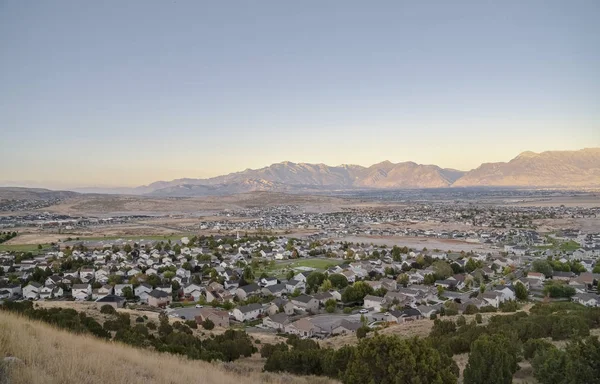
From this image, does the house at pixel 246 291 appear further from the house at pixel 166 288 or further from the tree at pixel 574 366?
the tree at pixel 574 366

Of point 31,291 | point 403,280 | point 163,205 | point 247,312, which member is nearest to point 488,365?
point 247,312

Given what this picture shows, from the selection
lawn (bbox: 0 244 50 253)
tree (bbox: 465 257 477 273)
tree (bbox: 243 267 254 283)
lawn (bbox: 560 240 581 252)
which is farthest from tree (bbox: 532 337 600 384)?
lawn (bbox: 0 244 50 253)

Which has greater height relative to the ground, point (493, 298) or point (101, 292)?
point (101, 292)

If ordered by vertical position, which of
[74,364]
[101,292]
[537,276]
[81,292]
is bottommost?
[537,276]

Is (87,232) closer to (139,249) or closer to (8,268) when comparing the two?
(139,249)

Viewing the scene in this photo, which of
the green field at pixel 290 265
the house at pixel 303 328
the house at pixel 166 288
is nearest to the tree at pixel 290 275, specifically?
the green field at pixel 290 265

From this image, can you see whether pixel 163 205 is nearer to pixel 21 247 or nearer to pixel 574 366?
pixel 21 247
